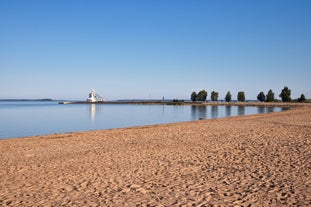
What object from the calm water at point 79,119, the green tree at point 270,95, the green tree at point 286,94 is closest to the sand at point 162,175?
the calm water at point 79,119

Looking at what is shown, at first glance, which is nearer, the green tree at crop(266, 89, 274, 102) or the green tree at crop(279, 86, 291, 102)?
the green tree at crop(279, 86, 291, 102)

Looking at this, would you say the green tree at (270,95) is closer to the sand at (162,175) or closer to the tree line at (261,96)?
the tree line at (261,96)

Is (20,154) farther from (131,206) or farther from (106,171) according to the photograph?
(131,206)

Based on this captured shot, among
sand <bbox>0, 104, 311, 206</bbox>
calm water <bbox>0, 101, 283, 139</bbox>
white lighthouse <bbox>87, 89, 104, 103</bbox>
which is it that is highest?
white lighthouse <bbox>87, 89, 104, 103</bbox>

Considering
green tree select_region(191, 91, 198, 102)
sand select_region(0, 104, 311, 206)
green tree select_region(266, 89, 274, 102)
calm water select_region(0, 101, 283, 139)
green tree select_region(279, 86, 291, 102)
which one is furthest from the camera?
green tree select_region(191, 91, 198, 102)

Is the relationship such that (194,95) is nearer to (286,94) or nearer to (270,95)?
(270,95)

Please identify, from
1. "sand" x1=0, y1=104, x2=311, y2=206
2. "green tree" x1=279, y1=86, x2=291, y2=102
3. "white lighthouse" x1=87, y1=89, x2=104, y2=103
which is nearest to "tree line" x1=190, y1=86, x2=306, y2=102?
"green tree" x1=279, y1=86, x2=291, y2=102

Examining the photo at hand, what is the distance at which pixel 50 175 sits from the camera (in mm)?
9406

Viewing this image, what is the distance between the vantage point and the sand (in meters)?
6.76

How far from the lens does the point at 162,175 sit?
29.4 feet

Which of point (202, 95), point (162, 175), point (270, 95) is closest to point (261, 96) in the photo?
point (270, 95)

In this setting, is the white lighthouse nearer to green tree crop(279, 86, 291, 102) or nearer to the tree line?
the tree line

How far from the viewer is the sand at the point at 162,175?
676 centimetres

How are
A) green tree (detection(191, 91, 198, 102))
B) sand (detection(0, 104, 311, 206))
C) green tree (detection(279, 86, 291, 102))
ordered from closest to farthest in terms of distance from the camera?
sand (detection(0, 104, 311, 206))
green tree (detection(279, 86, 291, 102))
green tree (detection(191, 91, 198, 102))
